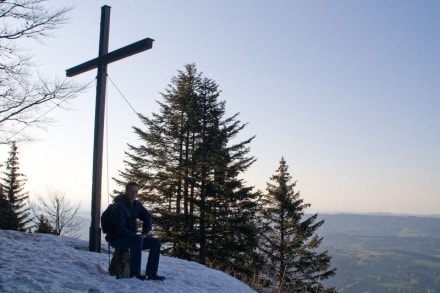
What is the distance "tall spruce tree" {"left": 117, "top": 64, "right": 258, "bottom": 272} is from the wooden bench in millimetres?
12398

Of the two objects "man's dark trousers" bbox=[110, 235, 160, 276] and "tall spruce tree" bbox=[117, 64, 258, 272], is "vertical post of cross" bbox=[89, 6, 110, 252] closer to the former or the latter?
"man's dark trousers" bbox=[110, 235, 160, 276]

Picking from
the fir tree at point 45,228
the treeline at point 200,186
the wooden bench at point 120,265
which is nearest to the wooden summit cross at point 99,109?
the wooden bench at point 120,265

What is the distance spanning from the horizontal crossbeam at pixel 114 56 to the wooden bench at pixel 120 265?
13.6ft

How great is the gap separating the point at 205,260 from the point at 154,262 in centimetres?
1290

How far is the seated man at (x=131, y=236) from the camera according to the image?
22.2 feet

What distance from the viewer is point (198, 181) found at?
66.9 ft

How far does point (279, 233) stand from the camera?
25.8 meters

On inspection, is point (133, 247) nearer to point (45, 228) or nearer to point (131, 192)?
point (131, 192)

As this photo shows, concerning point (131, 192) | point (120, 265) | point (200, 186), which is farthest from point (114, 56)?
point (200, 186)

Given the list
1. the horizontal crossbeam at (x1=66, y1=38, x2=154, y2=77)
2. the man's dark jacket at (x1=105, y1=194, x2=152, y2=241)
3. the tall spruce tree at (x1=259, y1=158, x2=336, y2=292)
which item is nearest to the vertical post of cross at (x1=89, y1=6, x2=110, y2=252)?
the horizontal crossbeam at (x1=66, y1=38, x2=154, y2=77)

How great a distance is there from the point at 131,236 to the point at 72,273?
1.12 m

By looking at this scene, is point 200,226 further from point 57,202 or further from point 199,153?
point 57,202

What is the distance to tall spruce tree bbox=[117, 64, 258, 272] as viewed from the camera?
1985 centimetres

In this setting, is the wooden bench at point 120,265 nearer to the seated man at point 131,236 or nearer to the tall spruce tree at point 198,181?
the seated man at point 131,236
